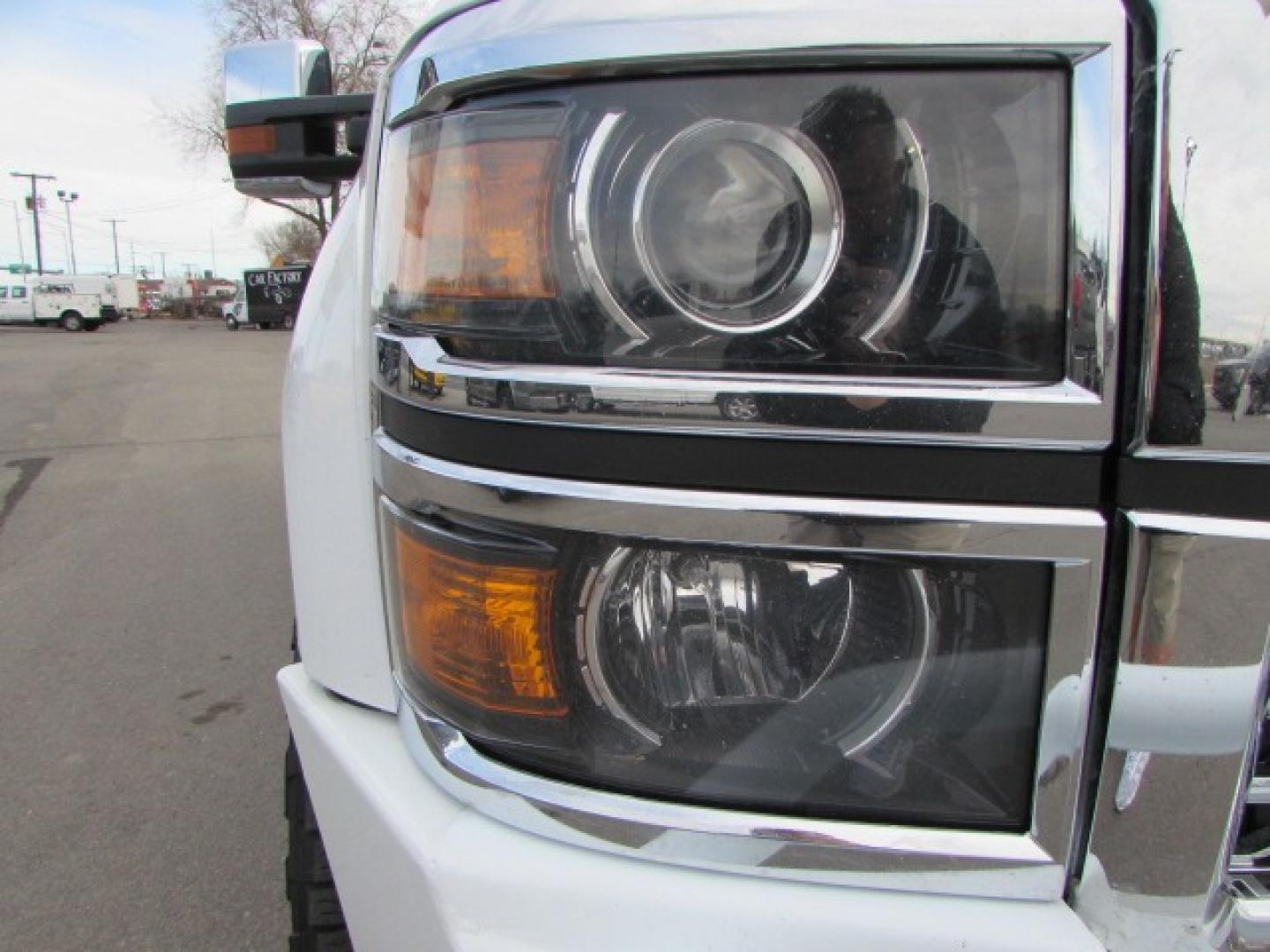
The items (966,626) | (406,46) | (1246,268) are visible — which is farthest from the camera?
(406,46)

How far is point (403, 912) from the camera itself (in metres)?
0.86

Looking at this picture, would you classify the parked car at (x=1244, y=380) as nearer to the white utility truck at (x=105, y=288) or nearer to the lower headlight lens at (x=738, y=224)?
the lower headlight lens at (x=738, y=224)

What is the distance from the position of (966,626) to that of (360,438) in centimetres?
69

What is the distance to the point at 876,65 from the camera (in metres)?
0.70

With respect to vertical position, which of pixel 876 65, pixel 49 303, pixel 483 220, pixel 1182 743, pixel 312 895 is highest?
pixel 876 65

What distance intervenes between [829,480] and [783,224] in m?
0.21

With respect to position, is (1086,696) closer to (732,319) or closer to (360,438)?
(732,319)

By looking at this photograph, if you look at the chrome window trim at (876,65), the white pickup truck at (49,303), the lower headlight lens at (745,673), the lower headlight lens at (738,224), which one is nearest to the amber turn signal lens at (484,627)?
the lower headlight lens at (745,673)

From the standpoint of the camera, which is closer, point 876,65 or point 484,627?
point 876,65

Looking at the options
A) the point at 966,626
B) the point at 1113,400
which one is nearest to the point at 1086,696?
the point at 966,626

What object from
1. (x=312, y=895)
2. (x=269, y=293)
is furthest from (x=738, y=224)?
(x=269, y=293)

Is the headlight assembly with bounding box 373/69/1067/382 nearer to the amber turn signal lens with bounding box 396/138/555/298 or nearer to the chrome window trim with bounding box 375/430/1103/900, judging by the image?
the amber turn signal lens with bounding box 396/138/555/298

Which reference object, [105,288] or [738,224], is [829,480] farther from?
[105,288]

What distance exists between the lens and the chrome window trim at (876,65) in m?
0.67
